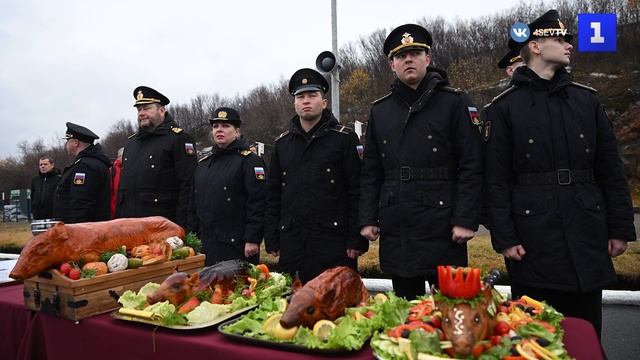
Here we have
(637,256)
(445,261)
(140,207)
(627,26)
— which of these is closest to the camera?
(445,261)

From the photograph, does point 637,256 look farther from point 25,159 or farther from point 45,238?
point 25,159

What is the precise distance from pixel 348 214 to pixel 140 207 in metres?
2.52

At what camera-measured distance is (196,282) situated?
2.57 m

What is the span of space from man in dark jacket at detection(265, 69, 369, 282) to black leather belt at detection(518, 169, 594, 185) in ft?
4.31

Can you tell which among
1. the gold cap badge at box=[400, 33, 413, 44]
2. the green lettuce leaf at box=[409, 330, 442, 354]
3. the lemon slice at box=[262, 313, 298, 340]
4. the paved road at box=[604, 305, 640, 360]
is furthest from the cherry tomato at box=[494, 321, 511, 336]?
the paved road at box=[604, 305, 640, 360]

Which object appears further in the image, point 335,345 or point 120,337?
point 120,337

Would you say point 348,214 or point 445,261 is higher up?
point 348,214

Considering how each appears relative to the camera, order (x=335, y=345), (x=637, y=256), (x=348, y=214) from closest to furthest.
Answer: (x=335, y=345)
(x=348, y=214)
(x=637, y=256)

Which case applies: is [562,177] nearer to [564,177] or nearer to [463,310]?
[564,177]

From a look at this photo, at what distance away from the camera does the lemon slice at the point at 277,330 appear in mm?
1923

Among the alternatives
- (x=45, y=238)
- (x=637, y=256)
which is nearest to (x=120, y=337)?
(x=45, y=238)

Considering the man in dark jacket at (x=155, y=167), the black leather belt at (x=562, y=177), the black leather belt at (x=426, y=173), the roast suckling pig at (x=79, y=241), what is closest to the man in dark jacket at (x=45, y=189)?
the man in dark jacket at (x=155, y=167)

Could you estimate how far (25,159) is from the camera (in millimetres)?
52750

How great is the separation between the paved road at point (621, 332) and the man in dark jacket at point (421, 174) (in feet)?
8.78
